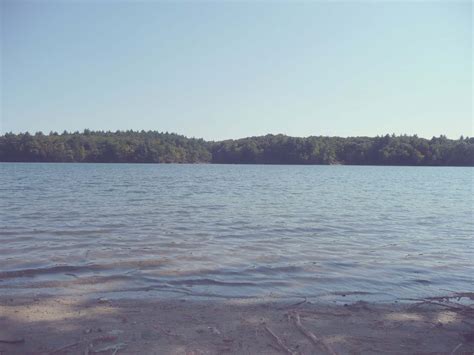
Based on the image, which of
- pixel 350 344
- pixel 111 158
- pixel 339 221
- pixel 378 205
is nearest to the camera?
Result: pixel 350 344

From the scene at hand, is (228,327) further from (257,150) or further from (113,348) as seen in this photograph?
(257,150)

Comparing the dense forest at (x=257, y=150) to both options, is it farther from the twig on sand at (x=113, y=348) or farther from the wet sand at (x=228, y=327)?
the twig on sand at (x=113, y=348)

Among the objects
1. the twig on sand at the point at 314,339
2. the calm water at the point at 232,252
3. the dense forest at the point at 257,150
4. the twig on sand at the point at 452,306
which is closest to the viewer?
the twig on sand at the point at 314,339

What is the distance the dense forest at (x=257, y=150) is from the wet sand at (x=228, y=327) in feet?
405

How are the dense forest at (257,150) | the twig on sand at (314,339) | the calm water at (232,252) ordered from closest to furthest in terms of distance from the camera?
the twig on sand at (314,339) < the calm water at (232,252) < the dense forest at (257,150)

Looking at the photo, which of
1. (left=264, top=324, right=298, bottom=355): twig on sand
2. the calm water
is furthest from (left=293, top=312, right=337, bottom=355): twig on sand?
the calm water

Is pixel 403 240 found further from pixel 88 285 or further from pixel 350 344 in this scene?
pixel 88 285

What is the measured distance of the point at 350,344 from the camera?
17.3ft

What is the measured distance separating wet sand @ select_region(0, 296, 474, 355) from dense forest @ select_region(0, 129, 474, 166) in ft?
405

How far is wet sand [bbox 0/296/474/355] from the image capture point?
5.03 metres

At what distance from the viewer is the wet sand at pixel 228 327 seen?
5.03 m

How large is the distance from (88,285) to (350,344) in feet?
16.4

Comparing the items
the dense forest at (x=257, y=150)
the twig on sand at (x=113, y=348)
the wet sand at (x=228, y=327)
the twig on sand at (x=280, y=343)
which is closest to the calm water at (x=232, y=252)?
the wet sand at (x=228, y=327)

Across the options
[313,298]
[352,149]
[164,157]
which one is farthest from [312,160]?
[313,298]
